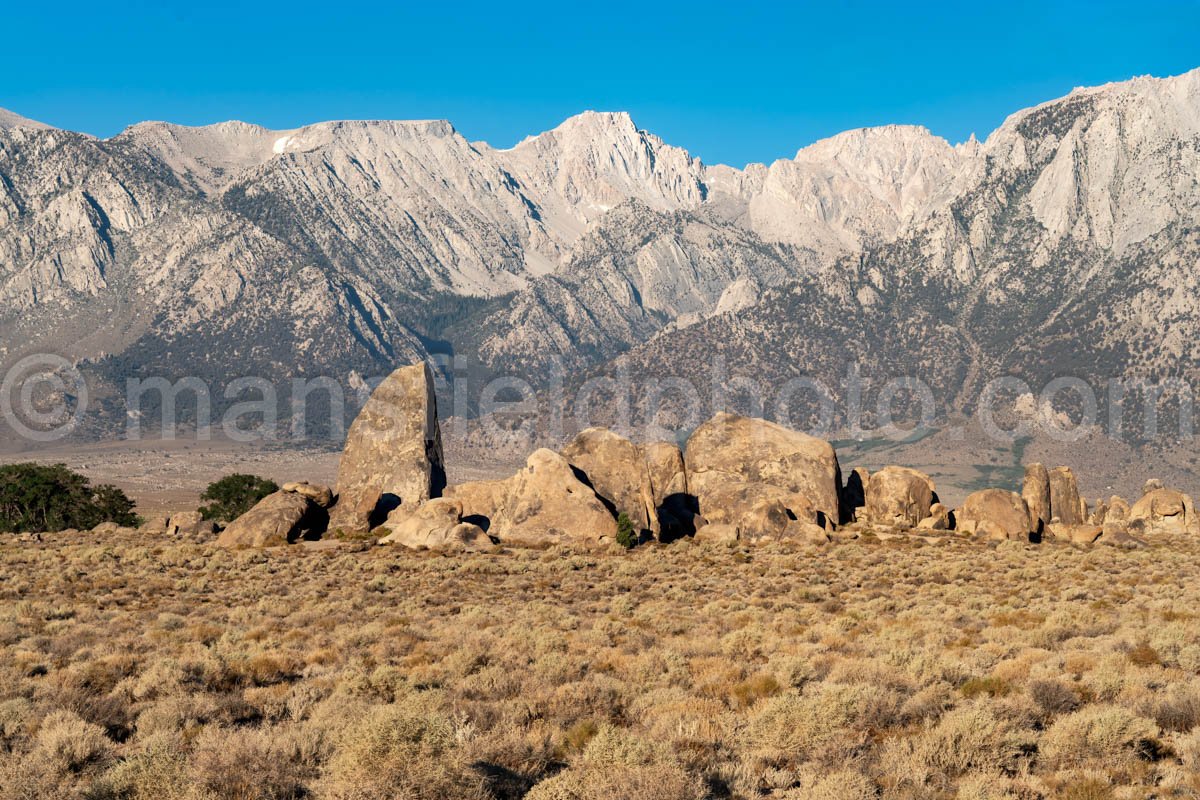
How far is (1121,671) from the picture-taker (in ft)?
60.9

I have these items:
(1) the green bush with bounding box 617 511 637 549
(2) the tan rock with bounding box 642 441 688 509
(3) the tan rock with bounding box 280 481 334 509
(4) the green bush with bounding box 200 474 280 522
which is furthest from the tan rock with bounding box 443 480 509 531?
(4) the green bush with bounding box 200 474 280 522

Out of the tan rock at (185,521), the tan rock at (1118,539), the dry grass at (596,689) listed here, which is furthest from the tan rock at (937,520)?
the tan rock at (185,521)

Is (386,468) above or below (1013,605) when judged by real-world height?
above

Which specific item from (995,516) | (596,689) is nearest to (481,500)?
(995,516)

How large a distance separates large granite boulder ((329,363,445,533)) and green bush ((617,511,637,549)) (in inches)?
509

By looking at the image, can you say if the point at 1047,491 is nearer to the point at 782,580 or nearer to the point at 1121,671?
the point at 782,580

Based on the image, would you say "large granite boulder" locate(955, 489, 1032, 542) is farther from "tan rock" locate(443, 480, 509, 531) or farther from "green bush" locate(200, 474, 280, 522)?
"green bush" locate(200, 474, 280, 522)

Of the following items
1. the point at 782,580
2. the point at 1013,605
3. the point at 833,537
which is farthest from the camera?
the point at 833,537

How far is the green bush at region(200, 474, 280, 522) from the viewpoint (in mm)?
65188

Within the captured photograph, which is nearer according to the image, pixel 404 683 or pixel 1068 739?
pixel 1068 739

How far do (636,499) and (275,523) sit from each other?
61.1 feet

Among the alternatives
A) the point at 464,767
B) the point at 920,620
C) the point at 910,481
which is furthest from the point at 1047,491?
the point at 464,767

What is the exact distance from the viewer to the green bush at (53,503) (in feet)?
219

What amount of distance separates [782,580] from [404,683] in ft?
66.4
